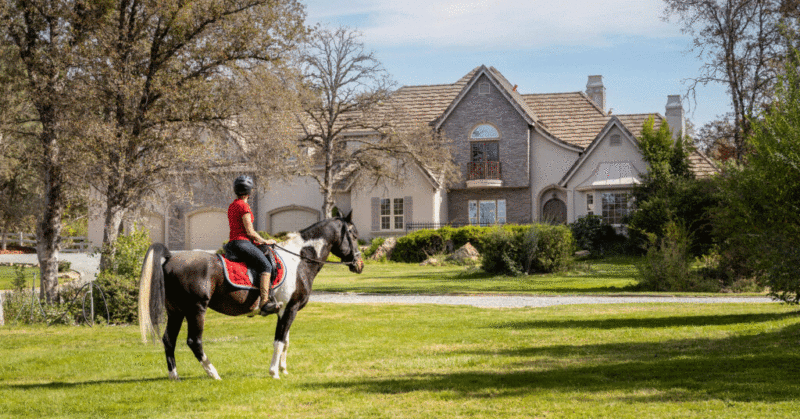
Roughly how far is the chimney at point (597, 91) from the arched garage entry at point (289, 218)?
61.2 ft

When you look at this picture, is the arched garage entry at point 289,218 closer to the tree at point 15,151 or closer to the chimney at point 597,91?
the tree at point 15,151

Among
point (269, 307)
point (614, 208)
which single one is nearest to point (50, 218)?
point (269, 307)

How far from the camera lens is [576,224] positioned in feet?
129

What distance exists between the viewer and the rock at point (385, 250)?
126 ft

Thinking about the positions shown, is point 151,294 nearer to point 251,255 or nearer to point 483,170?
point 251,255

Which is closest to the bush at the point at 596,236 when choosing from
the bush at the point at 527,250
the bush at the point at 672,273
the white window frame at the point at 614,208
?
the white window frame at the point at 614,208

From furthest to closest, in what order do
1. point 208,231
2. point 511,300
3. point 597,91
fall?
point 597,91 < point 208,231 < point 511,300

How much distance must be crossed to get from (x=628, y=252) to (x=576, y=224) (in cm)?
278

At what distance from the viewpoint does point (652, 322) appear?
48.6ft

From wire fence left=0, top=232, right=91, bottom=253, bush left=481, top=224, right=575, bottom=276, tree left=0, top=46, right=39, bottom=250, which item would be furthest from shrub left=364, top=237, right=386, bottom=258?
wire fence left=0, top=232, right=91, bottom=253

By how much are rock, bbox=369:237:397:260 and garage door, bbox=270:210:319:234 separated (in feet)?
27.9

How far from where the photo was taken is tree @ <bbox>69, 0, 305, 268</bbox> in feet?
59.1

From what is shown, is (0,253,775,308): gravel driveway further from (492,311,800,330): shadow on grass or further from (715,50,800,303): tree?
(715,50,800,303): tree

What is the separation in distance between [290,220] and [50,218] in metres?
28.4
